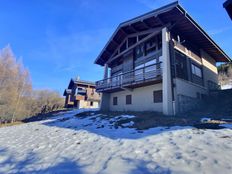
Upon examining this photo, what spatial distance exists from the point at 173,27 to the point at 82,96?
80.1 feet

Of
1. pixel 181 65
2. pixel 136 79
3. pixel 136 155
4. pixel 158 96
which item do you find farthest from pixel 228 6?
pixel 136 155

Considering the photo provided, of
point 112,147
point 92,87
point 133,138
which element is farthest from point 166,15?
point 92,87

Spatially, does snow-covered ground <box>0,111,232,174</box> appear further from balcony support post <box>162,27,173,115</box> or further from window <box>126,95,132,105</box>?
window <box>126,95,132,105</box>

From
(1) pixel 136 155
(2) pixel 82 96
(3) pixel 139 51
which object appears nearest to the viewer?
(1) pixel 136 155

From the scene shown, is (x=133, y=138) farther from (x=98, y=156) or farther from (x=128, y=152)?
(x=98, y=156)

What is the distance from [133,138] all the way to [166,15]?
1036cm

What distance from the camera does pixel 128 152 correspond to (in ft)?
17.0

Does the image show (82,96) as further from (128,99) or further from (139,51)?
(139,51)

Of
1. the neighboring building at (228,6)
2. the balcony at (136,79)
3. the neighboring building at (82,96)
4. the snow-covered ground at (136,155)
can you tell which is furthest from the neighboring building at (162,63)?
the neighboring building at (82,96)

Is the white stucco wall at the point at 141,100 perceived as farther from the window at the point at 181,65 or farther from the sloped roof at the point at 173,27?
the sloped roof at the point at 173,27

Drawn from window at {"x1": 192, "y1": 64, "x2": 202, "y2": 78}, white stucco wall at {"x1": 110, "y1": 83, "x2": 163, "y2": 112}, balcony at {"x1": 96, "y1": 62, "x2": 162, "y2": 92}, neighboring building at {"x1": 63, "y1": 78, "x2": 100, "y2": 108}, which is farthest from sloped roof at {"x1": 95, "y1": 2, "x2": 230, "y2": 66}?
neighboring building at {"x1": 63, "y1": 78, "x2": 100, "y2": 108}

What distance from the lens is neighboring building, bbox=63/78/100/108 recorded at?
33656 mm

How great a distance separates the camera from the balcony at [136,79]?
12969mm

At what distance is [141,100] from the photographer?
1495 cm
